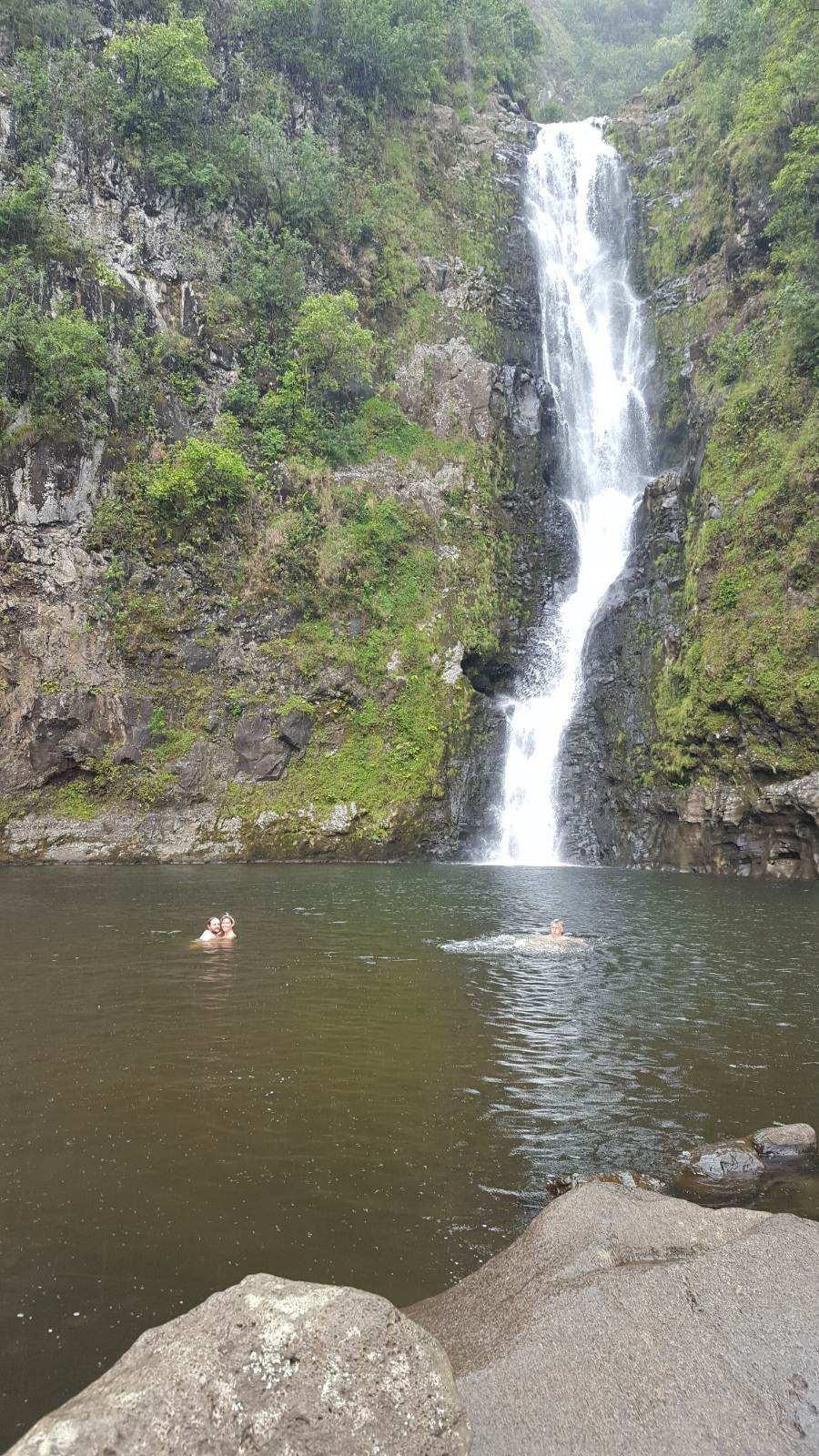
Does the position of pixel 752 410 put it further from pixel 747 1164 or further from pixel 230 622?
pixel 747 1164

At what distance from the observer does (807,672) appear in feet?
87.5

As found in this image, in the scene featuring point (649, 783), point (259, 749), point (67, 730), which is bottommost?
point (649, 783)

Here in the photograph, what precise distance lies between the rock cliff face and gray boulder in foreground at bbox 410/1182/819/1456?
26.9m

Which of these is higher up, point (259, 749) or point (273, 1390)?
point (259, 749)

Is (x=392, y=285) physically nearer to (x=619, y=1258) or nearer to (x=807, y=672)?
(x=807, y=672)

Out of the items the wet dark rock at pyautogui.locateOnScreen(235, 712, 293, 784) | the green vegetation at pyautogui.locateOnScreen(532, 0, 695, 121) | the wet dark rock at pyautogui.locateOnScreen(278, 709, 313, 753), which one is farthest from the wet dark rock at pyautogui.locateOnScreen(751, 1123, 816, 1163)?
the green vegetation at pyautogui.locateOnScreen(532, 0, 695, 121)

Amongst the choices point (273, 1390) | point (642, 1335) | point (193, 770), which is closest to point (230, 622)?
point (193, 770)

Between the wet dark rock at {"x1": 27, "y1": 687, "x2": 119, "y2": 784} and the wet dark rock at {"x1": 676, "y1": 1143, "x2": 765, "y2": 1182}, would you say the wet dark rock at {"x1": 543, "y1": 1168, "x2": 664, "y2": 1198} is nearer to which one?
the wet dark rock at {"x1": 676, "y1": 1143, "x2": 765, "y2": 1182}

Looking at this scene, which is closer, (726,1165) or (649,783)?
(726,1165)

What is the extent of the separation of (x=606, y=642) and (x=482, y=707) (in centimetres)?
624

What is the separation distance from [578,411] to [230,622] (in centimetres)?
2141

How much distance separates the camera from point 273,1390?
104 inches

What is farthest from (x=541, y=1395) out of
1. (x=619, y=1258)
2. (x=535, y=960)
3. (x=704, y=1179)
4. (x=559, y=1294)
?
(x=535, y=960)

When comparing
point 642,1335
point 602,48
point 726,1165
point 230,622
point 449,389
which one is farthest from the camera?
point 602,48
